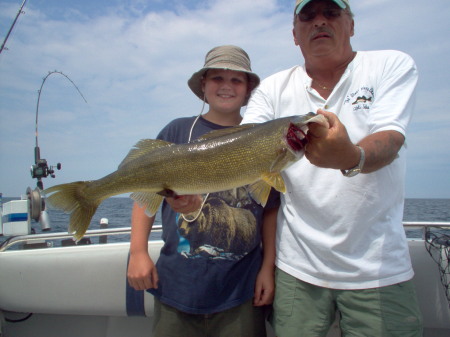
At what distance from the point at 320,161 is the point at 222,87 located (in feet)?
5.29

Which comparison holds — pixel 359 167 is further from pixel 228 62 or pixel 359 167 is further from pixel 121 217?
pixel 121 217

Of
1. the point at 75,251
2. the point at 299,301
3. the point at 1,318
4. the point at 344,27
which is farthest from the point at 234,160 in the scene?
the point at 1,318

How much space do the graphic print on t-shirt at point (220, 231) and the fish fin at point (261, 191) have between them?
0.32 m

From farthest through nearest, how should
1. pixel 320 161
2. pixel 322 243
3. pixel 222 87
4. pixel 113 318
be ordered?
pixel 113 318 → pixel 222 87 → pixel 322 243 → pixel 320 161

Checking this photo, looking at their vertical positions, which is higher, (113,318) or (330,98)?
(330,98)

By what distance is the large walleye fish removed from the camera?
101 inches

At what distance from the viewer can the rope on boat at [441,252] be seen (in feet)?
11.2

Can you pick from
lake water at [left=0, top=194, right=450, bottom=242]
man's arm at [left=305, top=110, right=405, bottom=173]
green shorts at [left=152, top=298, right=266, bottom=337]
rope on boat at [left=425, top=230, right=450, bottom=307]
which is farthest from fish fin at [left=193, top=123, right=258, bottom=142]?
lake water at [left=0, top=194, right=450, bottom=242]

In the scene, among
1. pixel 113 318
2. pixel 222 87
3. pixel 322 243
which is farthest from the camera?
pixel 113 318

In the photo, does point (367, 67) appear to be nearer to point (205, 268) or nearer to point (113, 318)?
point (205, 268)

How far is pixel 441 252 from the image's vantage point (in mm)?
3475

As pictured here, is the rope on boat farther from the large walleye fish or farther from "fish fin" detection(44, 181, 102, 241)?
"fish fin" detection(44, 181, 102, 241)

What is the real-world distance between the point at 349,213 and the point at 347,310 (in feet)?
2.50

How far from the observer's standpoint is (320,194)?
2619 mm
